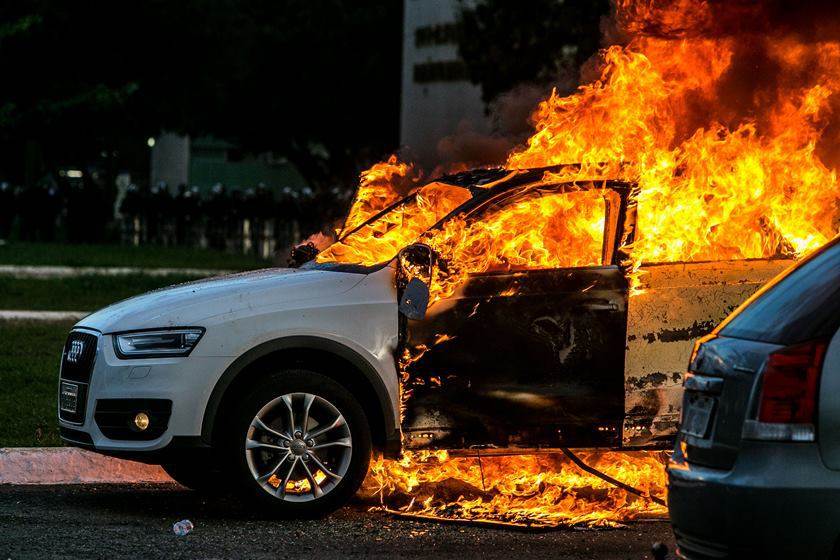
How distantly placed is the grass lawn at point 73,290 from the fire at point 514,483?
11.6 meters

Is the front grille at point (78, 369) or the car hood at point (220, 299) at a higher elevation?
the car hood at point (220, 299)

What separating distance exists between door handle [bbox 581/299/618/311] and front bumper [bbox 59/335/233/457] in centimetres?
163

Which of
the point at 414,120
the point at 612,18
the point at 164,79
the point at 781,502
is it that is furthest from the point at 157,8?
the point at 781,502

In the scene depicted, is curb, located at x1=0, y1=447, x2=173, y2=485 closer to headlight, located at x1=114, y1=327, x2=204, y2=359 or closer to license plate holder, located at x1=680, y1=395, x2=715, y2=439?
headlight, located at x1=114, y1=327, x2=204, y2=359

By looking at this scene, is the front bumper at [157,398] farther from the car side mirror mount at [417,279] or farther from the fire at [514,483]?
the fire at [514,483]

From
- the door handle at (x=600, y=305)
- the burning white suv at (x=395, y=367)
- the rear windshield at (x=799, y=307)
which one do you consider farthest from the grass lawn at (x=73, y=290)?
the rear windshield at (x=799, y=307)

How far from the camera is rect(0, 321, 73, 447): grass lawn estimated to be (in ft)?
32.5

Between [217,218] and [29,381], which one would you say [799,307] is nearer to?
[29,381]

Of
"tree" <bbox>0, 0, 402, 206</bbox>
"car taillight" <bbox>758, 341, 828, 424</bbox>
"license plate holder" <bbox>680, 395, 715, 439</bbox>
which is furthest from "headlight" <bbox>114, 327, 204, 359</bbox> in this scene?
"tree" <bbox>0, 0, 402, 206</bbox>

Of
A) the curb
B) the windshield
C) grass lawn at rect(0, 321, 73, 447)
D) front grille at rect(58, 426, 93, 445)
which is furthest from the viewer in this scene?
grass lawn at rect(0, 321, 73, 447)

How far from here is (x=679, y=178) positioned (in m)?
8.27

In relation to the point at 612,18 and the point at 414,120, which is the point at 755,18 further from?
the point at 414,120

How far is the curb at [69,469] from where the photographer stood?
899 centimetres

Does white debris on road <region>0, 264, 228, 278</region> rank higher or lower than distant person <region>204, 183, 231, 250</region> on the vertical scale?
higher
